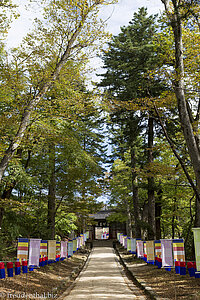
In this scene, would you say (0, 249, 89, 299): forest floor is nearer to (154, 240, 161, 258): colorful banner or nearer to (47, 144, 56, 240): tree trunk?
(47, 144, 56, 240): tree trunk

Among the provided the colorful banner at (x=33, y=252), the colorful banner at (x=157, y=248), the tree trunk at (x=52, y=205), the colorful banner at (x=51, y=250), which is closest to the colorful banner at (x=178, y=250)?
the colorful banner at (x=157, y=248)

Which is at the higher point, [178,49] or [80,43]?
[80,43]

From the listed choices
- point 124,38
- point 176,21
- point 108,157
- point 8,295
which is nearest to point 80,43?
point 176,21

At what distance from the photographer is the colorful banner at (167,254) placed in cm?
791

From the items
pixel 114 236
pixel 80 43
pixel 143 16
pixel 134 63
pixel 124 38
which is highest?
pixel 143 16

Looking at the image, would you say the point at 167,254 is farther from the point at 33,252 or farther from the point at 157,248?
the point at 33,252

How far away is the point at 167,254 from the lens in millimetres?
7992

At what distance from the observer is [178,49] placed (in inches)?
280

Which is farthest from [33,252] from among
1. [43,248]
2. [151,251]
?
[151,251]

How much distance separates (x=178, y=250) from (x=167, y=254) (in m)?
0.39

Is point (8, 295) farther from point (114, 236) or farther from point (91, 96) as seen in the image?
point (114, 236)

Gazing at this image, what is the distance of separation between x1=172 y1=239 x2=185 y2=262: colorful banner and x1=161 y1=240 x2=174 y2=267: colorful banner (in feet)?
0.80

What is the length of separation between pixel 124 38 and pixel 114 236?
34028 mm

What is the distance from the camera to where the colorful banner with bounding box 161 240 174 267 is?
26.0 ft
